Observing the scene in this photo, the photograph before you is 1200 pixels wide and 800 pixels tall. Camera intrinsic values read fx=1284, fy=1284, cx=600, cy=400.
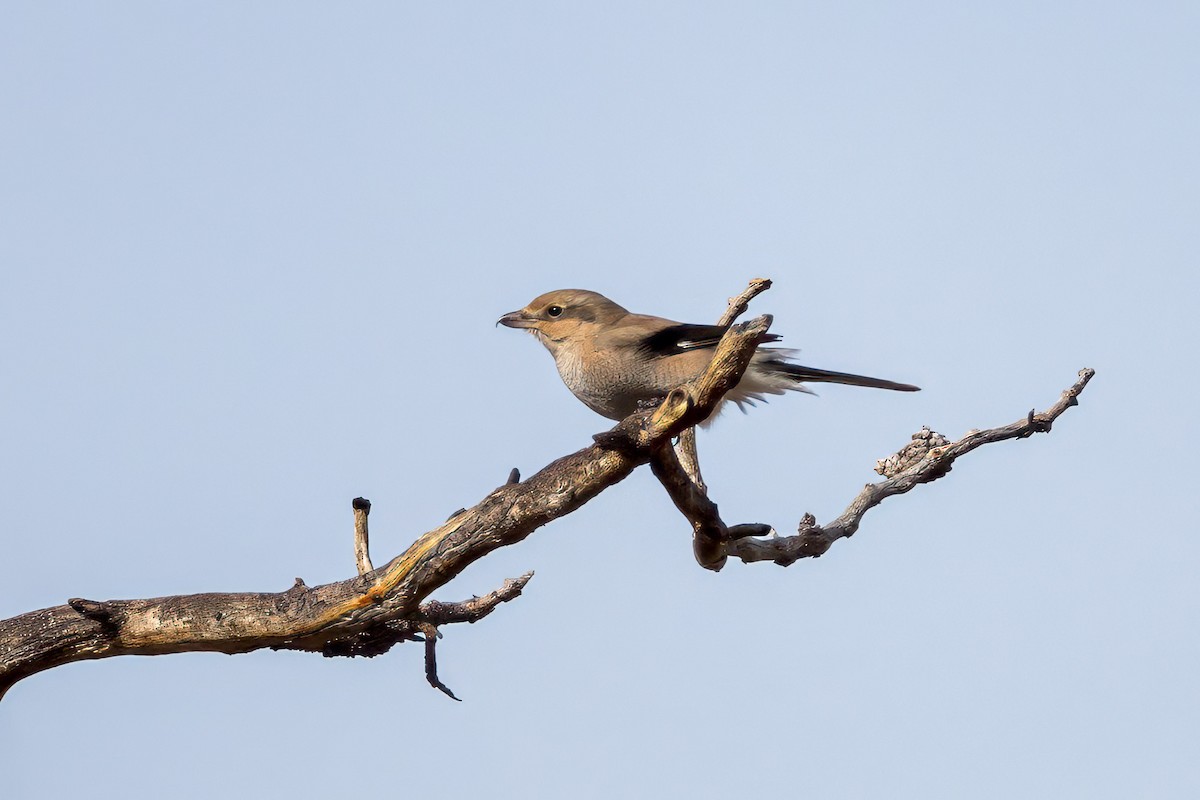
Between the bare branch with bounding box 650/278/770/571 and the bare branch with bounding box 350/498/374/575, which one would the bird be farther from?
the bare branch with bounding box 350/498/374/575

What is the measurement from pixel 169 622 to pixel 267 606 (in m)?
0.52

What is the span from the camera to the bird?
747cm

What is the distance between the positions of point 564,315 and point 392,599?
2.66 m

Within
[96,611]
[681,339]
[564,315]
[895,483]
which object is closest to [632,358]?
[681,339]

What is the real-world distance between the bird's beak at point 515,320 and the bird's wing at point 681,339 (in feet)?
3.70

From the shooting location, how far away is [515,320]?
8578 millimetres

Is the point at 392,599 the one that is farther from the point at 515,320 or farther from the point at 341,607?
the point at 515,320

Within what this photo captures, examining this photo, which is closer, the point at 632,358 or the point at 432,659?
the point at 432,659

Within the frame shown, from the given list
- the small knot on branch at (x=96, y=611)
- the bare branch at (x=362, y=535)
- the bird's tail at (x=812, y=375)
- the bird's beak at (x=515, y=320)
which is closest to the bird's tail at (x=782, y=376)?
the bird's tail at (x=812, y=375)

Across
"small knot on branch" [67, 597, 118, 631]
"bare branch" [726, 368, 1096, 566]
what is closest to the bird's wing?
"bare branch" [726, 368, 1096, 566]

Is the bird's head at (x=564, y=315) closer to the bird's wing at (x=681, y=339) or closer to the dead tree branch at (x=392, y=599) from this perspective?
the bird's wing at (x=681, y=339)

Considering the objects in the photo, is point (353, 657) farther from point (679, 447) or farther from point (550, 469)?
point (679, 447)

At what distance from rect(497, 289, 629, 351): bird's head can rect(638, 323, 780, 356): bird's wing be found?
19.7 inches

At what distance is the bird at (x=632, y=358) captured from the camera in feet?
24.5
